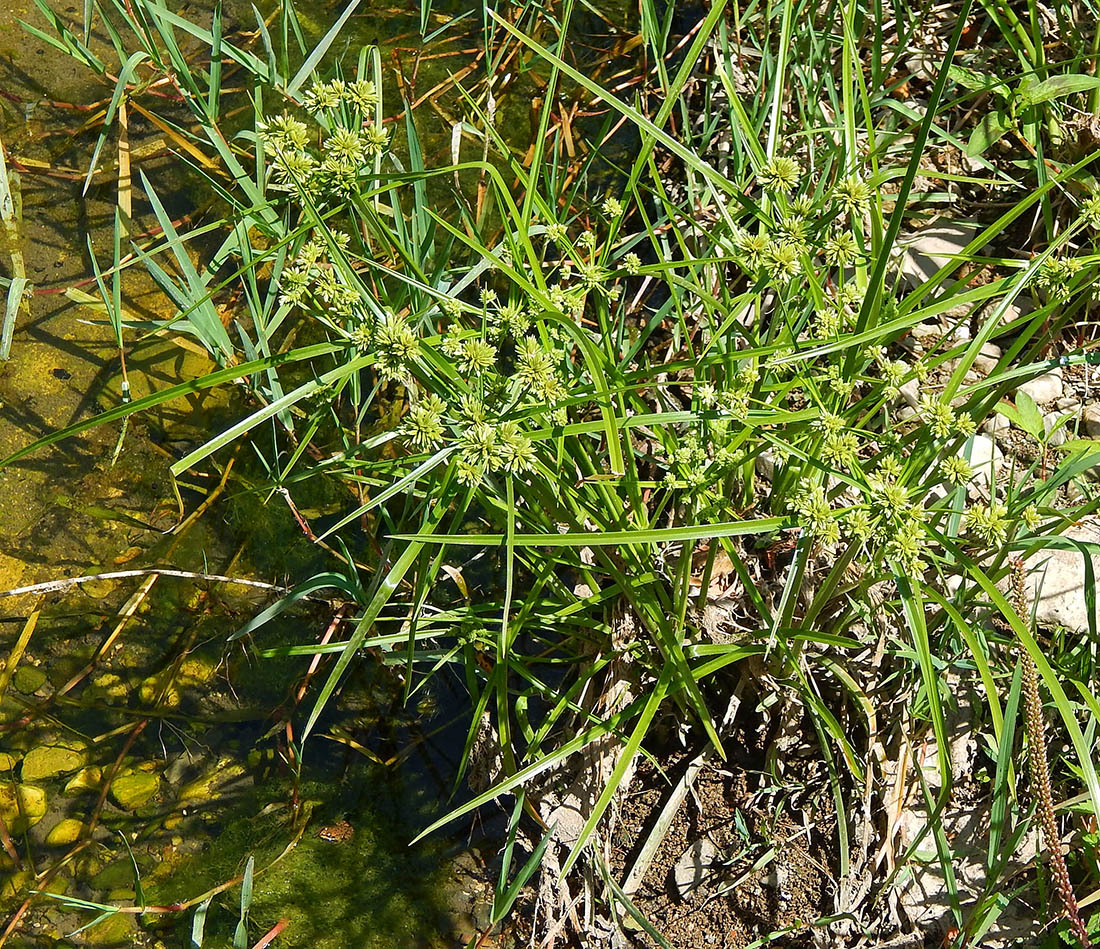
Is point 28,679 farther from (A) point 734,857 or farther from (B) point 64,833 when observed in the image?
(A) point 734,857

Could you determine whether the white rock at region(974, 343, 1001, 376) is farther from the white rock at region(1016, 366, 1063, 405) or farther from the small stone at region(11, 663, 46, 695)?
the small stone at region(11, 663, 46, 695)

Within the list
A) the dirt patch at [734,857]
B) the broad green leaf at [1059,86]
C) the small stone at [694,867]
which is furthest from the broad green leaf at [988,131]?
the small stone at [694,867]

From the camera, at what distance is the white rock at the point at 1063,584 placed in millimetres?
2137

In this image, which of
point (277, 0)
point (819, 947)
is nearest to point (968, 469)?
point (819, 947)

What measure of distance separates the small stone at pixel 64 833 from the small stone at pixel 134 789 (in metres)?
0.10

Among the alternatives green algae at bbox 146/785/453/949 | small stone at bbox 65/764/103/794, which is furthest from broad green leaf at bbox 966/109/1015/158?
small stone at bbox 65/764/103/794

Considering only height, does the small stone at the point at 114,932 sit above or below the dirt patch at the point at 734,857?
below

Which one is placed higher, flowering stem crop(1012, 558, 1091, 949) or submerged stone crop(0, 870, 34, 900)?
flowering stem crop(1012, 558, 1091, 949)

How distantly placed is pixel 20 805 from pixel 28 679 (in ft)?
1.01

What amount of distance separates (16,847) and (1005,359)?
2432mm

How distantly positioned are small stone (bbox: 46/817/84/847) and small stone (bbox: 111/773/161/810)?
4.1 inches

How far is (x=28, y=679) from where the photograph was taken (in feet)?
8.04

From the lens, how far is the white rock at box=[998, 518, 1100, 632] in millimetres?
2137

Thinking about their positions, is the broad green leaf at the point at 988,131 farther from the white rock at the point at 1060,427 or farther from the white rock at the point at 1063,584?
the white rock at the point at 1063,584
